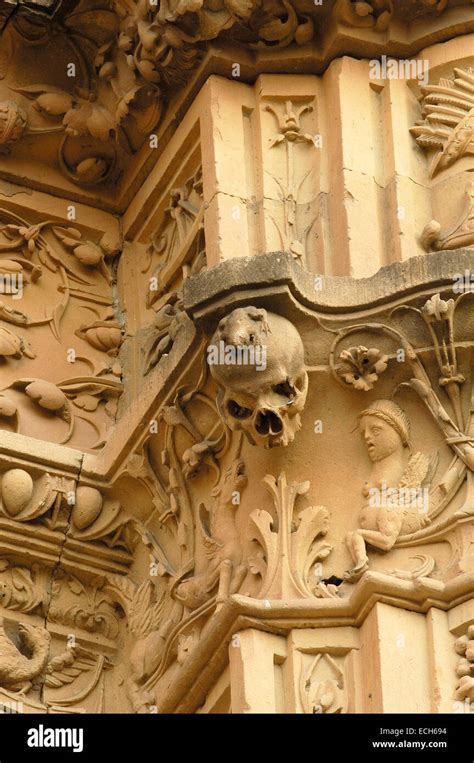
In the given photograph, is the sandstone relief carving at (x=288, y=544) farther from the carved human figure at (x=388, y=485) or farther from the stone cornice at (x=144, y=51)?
the stone cornice at (x=144, y=51)

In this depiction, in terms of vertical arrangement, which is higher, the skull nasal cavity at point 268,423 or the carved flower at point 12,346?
the carved flower at point 12,346

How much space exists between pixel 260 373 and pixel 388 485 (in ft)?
1.58

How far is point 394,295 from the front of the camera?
27.2 ft

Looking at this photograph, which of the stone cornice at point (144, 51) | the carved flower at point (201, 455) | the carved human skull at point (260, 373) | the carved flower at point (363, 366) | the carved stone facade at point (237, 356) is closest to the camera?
the carved stone facade at point (237, 356)

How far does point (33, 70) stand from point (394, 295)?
193 centimetres

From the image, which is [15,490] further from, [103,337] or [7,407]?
[103,337]

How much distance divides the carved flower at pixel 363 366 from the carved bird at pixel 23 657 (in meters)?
1.29

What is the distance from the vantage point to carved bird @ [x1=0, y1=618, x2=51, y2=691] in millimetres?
8672

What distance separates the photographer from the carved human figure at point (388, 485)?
8.09 meters

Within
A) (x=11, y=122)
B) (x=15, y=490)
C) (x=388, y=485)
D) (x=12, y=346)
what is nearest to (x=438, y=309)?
(x=388, y=485)

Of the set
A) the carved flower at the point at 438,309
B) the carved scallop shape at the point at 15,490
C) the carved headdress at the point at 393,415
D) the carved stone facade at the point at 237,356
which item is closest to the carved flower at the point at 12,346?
the carved stone facade at the point at 237,356

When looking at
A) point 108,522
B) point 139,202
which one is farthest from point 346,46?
point 108,522

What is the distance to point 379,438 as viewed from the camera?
8.29 m
